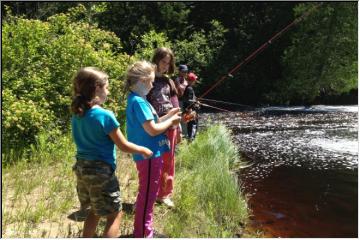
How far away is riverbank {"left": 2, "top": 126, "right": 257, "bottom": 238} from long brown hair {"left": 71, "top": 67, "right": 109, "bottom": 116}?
1251 mm

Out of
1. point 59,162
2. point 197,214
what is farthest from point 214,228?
point 59,162

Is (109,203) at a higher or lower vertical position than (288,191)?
higher

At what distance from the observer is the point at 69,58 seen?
23.8 feet

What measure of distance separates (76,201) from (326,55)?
20555 mm

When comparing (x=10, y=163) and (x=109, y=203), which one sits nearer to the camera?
(x=109, y=203)

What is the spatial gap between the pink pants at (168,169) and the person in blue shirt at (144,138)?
71 cm

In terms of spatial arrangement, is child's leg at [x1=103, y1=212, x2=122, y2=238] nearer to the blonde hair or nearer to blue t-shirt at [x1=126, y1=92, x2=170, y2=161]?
blue t-shirt at [x1=126, y1=92, x2=170, y2=161]

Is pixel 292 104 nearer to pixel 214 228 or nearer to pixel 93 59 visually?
pixel 93 59

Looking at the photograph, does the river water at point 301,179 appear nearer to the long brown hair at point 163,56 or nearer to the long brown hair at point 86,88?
the long brown hair at point 163,56

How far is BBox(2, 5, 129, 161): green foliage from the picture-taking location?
244 inches

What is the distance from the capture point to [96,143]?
10.1 feet

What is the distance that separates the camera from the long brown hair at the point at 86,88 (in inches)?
119

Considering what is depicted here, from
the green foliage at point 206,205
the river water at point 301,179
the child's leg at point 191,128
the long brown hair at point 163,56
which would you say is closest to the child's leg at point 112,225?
the green foliage at point 206,205

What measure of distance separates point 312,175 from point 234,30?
1961 centimetres
